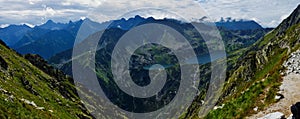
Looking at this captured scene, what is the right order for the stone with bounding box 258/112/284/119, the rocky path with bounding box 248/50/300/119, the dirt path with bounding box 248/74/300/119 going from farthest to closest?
the dirt path with bounding box 248/74/300/119, the rocky path with bounding box 248/50/300/119, the stone with bounding box 258/112/284/119

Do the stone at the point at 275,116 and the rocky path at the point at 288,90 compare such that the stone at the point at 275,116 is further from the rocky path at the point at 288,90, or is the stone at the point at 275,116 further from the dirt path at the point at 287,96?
the dirt path at the point at 287,96

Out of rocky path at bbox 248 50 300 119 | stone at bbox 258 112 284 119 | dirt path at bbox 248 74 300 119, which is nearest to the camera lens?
stone at bbox 258 112 284 119

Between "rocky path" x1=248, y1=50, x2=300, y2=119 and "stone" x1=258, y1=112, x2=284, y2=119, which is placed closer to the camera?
"stone" x1=258, y1=112, x2=284, y2=119

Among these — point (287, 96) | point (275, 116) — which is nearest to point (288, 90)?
point (287, 96)

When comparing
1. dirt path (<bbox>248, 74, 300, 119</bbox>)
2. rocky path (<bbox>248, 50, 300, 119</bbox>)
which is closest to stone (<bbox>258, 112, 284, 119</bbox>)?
rocky path (<bbox>248, 50, 300, 119</bbox>)

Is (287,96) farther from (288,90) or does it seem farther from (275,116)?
(275,116)

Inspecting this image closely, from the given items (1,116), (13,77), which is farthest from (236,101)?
(13,77)

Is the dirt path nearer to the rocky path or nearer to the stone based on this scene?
the rocky path

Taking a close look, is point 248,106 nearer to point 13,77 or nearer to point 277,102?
point 277,102
